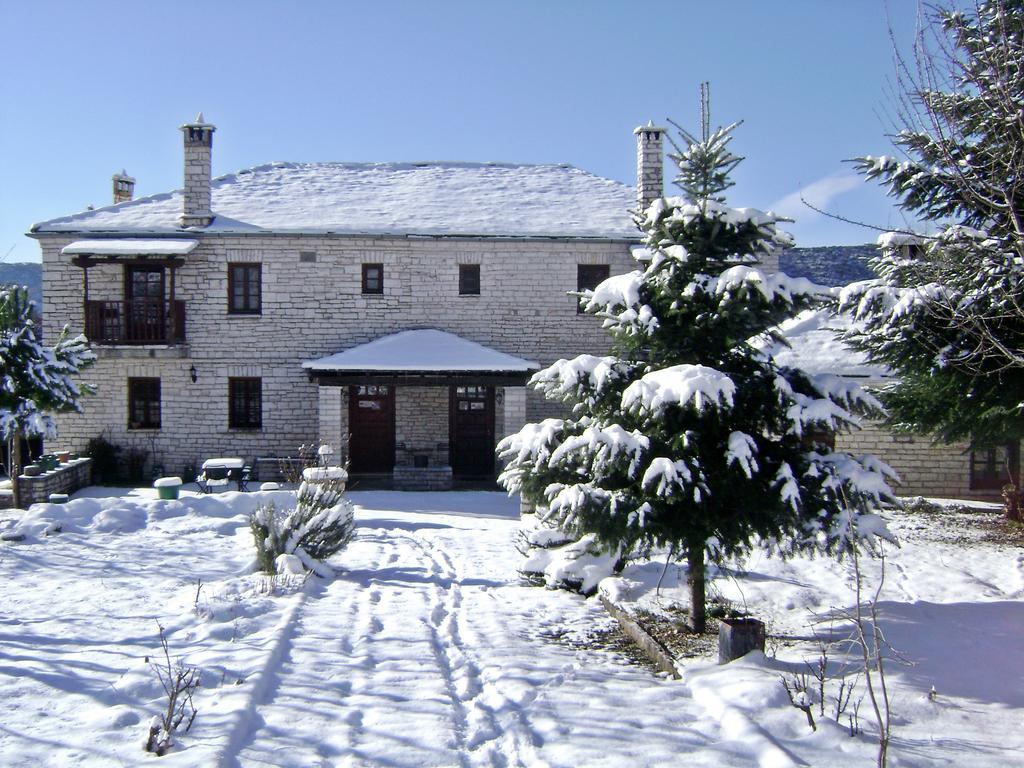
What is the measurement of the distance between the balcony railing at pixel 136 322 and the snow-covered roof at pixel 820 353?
12938 mm

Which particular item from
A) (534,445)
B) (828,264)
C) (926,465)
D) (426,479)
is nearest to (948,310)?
(534,445)

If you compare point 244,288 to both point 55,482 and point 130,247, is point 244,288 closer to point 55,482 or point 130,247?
point 130,247

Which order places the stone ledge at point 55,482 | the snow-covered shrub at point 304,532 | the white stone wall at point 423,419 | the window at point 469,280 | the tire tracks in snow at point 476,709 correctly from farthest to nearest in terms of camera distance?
the window at point 469,280 < the white stone wall at point 423,419 < the stone ledge at point 55,482 < the snow-covered shrub at point 304,532 < the tire tracks in snow at point 476,709

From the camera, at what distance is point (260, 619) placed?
22.6ft

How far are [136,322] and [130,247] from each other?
174 centimetres

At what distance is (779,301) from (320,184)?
16592 millimetres

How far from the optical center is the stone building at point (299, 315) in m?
17.4

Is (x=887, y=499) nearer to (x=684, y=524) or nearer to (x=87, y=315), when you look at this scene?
(x=684, y=524)

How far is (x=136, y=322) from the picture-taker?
56.7ft

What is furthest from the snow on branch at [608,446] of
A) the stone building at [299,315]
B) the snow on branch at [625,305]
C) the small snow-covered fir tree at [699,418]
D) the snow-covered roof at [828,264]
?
the snow-covered roof at [828,264]

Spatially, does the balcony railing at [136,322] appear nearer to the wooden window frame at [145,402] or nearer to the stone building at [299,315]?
the stone building at [299,315]

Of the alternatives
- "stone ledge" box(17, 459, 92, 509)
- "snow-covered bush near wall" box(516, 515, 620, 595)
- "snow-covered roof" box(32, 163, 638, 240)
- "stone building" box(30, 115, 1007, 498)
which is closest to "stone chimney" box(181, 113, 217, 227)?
"stone building" box(30, 115, 1007, 498)

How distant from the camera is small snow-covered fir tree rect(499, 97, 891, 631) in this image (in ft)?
19.6

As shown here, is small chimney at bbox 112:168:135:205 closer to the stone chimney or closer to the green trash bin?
the stone chimney
